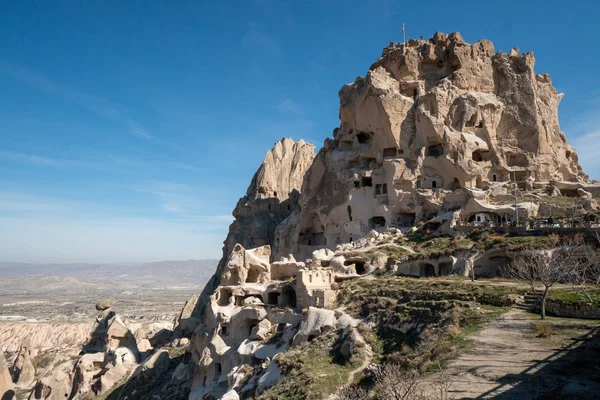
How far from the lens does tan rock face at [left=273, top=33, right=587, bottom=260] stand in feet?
174

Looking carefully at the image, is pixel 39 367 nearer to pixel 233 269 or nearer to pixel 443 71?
pixel 233 269

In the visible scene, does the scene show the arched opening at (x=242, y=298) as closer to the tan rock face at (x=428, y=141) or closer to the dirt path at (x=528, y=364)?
the tan rock face at (x=428, y=141)

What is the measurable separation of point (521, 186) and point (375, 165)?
54.1ft

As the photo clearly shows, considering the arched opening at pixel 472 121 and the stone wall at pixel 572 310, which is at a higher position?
the arched opening at pixel 472 121

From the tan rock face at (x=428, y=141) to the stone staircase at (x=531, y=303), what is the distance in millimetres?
24996

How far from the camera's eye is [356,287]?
110 ft

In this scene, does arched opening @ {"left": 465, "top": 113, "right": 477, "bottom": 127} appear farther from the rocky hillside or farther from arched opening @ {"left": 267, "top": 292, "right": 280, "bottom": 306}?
arched opening @ {"left": 267, "top": 292, "right": 280, "bottom": 306}

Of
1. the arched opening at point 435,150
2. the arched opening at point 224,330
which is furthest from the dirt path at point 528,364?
the arched opening at point 435,150

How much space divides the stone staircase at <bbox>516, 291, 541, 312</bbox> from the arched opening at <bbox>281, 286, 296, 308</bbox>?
18308 millimetres

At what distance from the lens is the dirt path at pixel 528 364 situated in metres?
13.6

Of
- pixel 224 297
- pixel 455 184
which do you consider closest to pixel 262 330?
pixel 224 297

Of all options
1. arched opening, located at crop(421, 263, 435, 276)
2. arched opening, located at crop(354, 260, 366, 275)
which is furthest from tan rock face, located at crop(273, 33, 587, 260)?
arched opening, located at crop(354, 260, 366, 275)

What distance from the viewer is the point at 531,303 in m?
22.8

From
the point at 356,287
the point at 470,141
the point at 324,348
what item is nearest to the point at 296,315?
the point at 356,287
